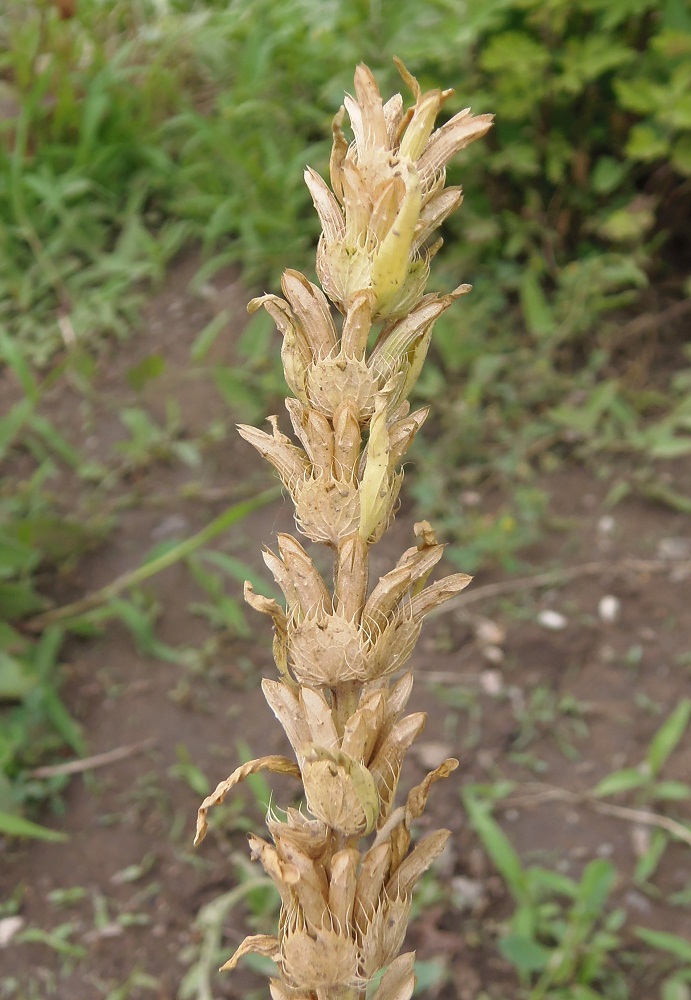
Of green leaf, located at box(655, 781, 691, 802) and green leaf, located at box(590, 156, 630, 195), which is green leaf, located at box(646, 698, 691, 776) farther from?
green leaf, located at box(590, 156, 630, 195)

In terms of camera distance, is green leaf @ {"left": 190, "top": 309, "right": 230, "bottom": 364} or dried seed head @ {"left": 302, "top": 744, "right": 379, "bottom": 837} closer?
dried seed head @ {"left": 302, "top": 744, "right": 379, "bottom": 837}

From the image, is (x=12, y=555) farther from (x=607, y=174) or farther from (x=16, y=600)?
(x=607, y=174)

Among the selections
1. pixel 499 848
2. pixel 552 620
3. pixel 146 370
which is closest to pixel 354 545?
pixel 499 848

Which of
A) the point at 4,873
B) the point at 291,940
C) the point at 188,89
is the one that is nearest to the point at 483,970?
the point at 4,873

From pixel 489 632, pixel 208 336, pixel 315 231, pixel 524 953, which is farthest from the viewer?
pixel 315 231

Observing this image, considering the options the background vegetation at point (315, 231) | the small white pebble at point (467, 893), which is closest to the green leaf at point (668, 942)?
the small white pebble at point (467, 893)

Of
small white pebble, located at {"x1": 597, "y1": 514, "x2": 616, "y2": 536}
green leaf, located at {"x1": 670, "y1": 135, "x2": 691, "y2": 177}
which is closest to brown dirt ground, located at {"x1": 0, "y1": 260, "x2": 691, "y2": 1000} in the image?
small white pebble, located at {"x1": 597, "y1": 514, "x2": 616, "y2": 536}

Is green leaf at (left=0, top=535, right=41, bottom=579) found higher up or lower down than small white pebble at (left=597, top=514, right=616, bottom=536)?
higher up
